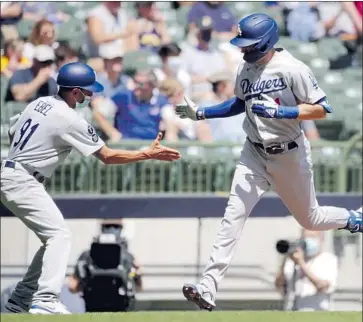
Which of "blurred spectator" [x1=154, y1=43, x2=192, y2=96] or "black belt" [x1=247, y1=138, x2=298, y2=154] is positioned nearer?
"black belt" [x1=247, y1=138, x2=298, y2=154]

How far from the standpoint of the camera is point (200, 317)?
642cm

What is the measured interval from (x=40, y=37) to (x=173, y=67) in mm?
1368

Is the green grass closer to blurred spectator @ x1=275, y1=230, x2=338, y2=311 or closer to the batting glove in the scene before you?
the batting glove

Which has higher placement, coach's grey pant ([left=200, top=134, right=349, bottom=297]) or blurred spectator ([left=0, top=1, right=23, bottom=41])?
blurred spectator ([left=0, top=1, right=23, bottom=41])

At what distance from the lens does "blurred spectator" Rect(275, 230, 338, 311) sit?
10797mm

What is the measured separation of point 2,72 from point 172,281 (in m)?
2.75

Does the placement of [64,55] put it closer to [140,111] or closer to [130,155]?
[140,111]

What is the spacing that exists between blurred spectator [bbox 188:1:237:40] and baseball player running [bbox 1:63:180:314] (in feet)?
18.2

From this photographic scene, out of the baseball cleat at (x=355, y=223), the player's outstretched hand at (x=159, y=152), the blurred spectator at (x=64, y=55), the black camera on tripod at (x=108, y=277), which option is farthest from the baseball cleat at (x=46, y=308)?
the blurred spectator at (x=64, y=55)

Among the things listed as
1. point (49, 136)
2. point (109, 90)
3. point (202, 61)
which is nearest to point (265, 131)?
point (49, 136)

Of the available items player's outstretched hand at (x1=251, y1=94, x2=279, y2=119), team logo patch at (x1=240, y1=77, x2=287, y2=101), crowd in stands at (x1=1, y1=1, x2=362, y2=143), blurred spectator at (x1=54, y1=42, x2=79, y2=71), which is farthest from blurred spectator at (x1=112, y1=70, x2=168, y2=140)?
player's outstretched hand at (x1=251, y1=94, x2=279, y2=119)

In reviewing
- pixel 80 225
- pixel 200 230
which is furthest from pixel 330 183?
pixel 80 225

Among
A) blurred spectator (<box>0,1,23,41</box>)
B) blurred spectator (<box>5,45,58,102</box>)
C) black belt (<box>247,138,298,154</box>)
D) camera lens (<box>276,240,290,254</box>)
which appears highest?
blurred spectator (<box>0,1,23,41</box>)

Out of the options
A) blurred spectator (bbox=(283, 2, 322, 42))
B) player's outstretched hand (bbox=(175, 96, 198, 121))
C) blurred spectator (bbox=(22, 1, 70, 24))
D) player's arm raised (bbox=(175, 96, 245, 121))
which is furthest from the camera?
blurred spectator (bbox=(283, 2, 322, 42))
